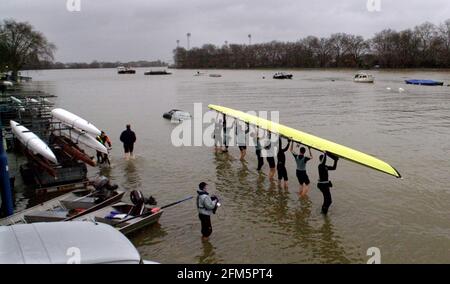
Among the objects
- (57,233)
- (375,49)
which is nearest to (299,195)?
(57,233)

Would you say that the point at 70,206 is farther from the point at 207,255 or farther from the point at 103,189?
the point at 207,255

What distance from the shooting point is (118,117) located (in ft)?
113

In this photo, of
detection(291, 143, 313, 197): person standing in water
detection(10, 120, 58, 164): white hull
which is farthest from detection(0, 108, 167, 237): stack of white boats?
detection(291, 143, 313, 197): person standing in water

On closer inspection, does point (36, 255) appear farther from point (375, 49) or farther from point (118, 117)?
point (375, 49)

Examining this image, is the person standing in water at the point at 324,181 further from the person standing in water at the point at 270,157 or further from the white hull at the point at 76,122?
the white hull at the point at 76,122

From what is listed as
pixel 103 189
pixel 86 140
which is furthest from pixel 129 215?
pixel 86 140

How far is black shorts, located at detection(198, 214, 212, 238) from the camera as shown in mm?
9766

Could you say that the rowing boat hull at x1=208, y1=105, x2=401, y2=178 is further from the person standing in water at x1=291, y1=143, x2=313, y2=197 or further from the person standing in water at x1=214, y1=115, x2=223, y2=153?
the person standing in water at x1=214, y1=115, x2=223, y2=153

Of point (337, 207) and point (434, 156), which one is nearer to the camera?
point (337, 207)

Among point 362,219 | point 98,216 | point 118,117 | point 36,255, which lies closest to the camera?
point 36,255

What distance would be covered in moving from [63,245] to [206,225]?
4.43m
